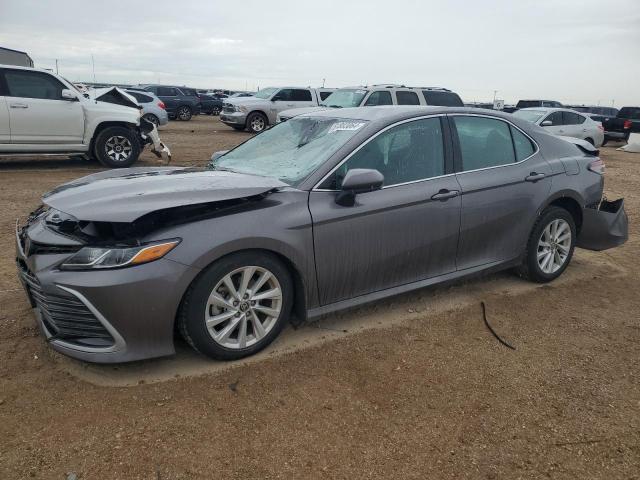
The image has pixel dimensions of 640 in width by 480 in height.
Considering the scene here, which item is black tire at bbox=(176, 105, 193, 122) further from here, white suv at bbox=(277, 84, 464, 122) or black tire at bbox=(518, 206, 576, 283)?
black tire at bbox=(518, 206, 576, 283)

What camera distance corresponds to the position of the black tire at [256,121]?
20.4 m

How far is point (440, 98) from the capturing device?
13.7 metres

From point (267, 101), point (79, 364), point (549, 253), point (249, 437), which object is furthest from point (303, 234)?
point (267, 101)

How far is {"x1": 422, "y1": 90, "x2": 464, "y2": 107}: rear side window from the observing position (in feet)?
44.5

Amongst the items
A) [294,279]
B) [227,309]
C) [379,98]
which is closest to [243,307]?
[227,309]

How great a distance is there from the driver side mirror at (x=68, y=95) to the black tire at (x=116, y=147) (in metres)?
0.77

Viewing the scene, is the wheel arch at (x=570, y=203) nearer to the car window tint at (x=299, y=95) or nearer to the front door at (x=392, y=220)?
the front door at (x=392, y=220)

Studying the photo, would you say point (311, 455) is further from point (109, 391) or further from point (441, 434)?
point (109, 391)

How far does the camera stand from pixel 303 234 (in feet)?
10.5

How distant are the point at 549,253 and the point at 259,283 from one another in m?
2.88

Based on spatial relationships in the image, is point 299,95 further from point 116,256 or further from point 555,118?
point 116,256

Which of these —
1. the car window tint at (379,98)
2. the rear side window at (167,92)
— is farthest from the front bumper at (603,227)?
the rear side window at (167,92)

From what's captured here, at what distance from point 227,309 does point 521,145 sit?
297 centimetres

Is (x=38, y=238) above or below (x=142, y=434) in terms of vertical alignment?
above
